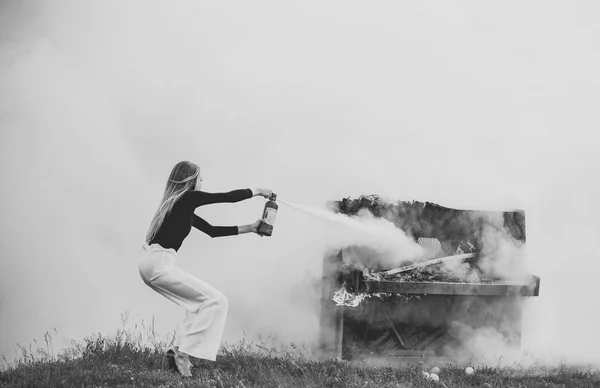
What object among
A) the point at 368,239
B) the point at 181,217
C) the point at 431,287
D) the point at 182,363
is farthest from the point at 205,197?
the point at 431,287

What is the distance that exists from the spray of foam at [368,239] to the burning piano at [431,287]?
0.02 metres

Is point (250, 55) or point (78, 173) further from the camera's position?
point (250, 55)

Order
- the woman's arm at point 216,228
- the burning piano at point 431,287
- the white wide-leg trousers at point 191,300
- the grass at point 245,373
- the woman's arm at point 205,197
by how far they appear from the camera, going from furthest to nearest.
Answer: the burning piano at point 431,287 → the woman's arm at point 216,228 → the woman's arm at point 205,197 → the white wide-leg trousers at point 191,300 → the grass at point 245,373

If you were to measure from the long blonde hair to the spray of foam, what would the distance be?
134 cm

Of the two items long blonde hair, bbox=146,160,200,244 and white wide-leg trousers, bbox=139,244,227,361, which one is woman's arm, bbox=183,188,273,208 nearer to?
long blonde hair, bbox=146,160,200,244

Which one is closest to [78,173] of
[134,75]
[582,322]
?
[134,75]

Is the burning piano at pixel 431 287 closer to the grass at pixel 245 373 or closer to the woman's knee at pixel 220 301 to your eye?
the grass at pixel 245 373

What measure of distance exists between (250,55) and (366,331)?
148 inches

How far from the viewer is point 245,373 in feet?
19.2

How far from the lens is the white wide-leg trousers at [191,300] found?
5.62 metres

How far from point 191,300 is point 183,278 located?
0.21 m

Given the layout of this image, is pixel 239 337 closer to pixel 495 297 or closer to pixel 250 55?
pixel 495 297

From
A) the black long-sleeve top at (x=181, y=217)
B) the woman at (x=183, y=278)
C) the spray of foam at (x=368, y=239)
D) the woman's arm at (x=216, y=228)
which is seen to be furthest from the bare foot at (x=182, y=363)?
the spray of foam at (x=368, y=239)

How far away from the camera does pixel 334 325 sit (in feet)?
23.4
